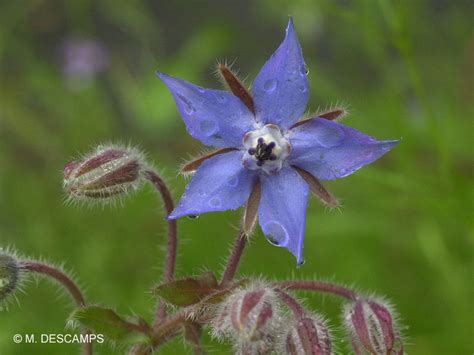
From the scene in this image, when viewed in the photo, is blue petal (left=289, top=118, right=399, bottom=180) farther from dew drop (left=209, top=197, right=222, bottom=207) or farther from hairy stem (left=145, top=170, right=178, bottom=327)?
hairy stem (left=145, top=170, right=178, bottom=327)

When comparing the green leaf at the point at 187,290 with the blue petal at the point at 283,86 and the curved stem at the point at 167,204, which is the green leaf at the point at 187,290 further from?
the blue petal at the point at 283,86

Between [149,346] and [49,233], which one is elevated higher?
[49,233]

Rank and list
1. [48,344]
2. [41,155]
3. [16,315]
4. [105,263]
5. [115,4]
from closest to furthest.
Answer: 1. [48,344]
2. [16,315]
3. [105,263]
4. [41,155]
5. [115,4]

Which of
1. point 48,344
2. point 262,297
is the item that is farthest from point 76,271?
point 262,297

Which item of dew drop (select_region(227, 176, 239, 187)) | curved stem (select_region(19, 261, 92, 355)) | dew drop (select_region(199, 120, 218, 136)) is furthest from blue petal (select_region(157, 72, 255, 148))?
curved stem (select_region(19, 261, 92, 355))

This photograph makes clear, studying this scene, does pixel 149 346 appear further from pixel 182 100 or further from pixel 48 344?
pixel 48 344

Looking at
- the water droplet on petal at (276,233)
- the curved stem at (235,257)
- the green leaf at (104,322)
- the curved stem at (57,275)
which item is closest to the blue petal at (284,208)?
the water droplet on petal at (276,233)

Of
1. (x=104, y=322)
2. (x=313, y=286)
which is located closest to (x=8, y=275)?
(x=104, y=322)

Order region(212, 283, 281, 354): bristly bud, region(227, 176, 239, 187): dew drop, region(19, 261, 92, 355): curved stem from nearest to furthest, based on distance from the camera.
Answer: region(212, 283, 281, 354): bristly bud
region(227, 176, 239, 187): dew drop
region(19, 261, 92, 355): curved stem
